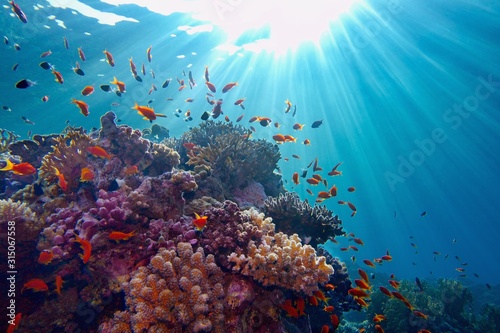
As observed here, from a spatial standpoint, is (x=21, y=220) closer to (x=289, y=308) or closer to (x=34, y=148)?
(x=34, y=148)

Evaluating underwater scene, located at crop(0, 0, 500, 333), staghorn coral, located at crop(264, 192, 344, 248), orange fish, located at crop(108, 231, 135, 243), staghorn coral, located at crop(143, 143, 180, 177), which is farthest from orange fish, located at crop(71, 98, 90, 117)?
staghorn coral, located at crop(264, 192, 344, 248)

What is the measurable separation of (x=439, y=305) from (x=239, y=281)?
14.3m

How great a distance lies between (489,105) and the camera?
1243 inches

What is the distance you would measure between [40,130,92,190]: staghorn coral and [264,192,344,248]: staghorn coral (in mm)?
5232

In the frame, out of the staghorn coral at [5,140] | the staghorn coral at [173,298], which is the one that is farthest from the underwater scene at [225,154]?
the staghorn coral at [5,140]

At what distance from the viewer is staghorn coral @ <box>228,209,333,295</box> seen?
4020 mm

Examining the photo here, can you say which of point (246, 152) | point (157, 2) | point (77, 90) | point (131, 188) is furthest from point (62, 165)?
point (77, 90)

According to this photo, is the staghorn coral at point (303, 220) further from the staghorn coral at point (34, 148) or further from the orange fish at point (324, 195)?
the staghorn coral at point (34, 148)

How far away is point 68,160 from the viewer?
655cm

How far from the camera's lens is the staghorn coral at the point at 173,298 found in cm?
328

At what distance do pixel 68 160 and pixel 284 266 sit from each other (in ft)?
20.5

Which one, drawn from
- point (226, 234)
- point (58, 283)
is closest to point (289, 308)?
point (226, 234)

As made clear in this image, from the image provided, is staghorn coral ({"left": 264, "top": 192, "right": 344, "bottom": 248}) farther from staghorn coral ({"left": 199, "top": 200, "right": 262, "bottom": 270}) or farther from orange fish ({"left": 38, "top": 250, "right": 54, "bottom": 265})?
orange fish ({"left": 38, "top": 250, "right": 54, "bottom": 265})

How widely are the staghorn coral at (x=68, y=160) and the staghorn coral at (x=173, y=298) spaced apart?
4182 mm
